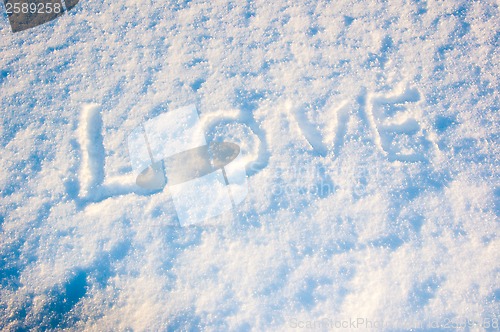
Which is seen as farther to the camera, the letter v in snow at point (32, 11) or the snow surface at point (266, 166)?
the letter v in snow at point (32, 11)

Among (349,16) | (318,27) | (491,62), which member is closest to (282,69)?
(318,27)

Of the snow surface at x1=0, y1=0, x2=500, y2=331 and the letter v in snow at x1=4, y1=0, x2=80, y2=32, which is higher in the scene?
the letter v in snow at x1=4, y1=0, x2=80, y2=32

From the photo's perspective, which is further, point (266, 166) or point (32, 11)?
point (32, 11)

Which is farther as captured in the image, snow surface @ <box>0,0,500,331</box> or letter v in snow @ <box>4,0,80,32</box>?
letter v in snow @ <box>4,0,80,32</box>

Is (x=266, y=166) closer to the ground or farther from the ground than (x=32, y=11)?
closer to the ground

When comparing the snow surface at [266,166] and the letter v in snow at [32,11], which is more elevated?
the letter v in snow at [32,11]
